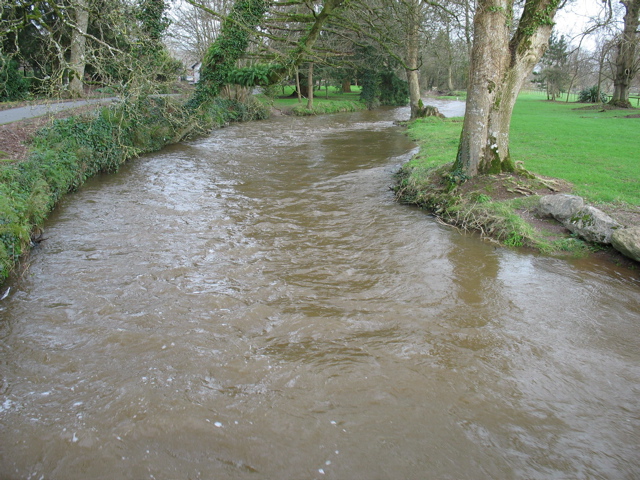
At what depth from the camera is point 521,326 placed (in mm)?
5078

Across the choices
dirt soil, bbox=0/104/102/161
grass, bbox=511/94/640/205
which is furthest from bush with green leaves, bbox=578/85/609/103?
dirt soil, bbox=0/104/102/161

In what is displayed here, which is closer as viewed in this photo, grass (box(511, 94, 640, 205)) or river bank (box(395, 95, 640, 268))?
river bank (box(395, 95, 640, 268))

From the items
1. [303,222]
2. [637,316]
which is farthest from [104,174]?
[637,316]

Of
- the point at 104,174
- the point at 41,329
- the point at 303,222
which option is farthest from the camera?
the point at 104,174

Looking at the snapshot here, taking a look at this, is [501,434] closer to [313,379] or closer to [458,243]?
[313,379]

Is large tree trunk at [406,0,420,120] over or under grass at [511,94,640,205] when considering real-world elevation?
over

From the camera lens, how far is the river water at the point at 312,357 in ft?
10.9

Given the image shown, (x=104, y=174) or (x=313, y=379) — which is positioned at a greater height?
(x=104, y=174)

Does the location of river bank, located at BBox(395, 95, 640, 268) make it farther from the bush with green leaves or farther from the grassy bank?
the bush with green leaves

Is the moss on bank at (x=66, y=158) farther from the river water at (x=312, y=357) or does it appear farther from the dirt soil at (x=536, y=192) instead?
the dirt soil at (x=536, y=192)

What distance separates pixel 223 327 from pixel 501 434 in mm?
3203

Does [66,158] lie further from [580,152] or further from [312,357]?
[580,152]

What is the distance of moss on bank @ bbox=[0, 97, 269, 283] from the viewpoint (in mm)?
6424

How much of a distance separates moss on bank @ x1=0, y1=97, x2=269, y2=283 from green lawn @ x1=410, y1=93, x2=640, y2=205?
9474 mm
